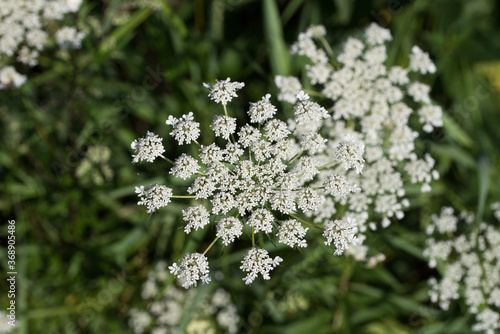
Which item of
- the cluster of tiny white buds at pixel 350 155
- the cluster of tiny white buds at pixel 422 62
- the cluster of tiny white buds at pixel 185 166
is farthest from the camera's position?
the cluster of tiny white buds at pixel 422 62

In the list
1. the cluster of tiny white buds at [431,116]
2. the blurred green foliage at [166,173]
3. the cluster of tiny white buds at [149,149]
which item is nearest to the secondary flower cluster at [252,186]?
the cluster of tiny white buds at [149,149]

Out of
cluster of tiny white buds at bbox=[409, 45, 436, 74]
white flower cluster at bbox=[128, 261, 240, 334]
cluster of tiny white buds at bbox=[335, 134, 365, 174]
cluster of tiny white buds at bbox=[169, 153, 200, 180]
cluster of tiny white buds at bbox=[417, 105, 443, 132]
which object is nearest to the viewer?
cluster of tiny white buds at bbox=[169, 153, 200, 180]

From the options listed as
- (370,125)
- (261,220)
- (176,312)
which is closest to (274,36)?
(370,125)

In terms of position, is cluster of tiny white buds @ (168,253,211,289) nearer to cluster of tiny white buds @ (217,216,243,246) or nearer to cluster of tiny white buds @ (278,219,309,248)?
cluster of tiny white buds @ (217,216,243,246)

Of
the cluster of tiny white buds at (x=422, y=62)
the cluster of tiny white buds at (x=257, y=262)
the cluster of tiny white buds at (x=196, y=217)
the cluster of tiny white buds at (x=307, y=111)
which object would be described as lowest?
the cluster of tiny white buds at (x=257, y=262)

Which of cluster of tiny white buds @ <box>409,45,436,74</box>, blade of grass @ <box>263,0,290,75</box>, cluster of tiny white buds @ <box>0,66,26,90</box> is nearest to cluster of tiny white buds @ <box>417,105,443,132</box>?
cluster of tiny white buds @ <box>409,45,436,74</box>

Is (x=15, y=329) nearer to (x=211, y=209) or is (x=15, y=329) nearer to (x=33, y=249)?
(x=33, y=249)

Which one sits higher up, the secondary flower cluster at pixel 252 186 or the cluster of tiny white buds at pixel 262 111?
the cluster of tiny white buds at pixel 262 111

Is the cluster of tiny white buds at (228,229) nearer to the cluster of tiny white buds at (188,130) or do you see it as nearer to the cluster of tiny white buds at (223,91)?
the cluster of tiny white buds at (188,130)
